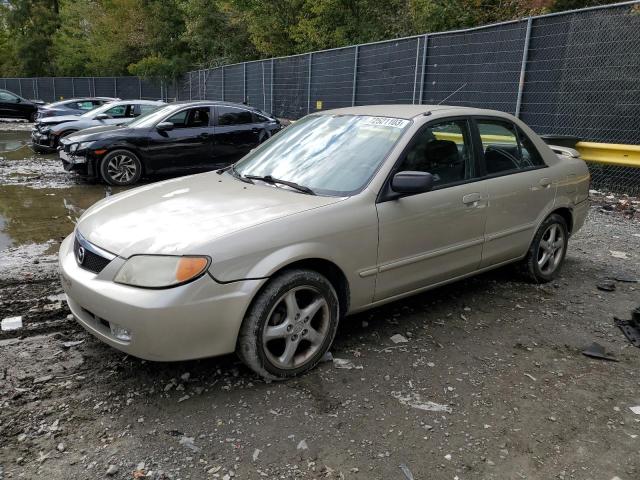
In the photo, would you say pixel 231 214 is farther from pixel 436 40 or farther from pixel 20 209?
pixel 436 40

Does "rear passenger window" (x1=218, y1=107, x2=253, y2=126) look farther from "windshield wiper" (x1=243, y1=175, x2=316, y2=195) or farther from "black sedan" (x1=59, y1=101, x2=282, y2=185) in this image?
"windshield wiper" (x1=243, y1=175, x2=316, y2=195)

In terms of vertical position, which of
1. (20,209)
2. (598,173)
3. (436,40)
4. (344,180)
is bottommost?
(20,209)

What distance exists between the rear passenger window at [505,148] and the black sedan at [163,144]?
261 inches

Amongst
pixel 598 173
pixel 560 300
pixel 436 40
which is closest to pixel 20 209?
pixel 560 300

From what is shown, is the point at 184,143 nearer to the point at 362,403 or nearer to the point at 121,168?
the point at 121,168

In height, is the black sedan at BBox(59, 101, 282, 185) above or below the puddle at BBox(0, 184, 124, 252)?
above

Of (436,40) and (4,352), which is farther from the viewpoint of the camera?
(436,40)

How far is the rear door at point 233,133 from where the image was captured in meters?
10.4

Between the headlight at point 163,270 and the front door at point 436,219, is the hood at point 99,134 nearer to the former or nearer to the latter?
the front door at point 436,219

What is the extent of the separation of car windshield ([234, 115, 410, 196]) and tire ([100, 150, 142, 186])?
593 cm

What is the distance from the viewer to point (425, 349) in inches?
151

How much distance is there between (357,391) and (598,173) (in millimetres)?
7547

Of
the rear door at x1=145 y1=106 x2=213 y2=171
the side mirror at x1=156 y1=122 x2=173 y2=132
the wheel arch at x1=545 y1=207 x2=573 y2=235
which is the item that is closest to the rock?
the wheel arch at x1=545 y1=207 x2=573 y2=235

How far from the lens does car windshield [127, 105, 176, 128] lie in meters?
9.94
